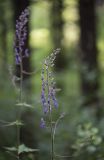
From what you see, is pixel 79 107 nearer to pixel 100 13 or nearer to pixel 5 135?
pixel 5 135

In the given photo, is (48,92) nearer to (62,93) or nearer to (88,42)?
(62,93)

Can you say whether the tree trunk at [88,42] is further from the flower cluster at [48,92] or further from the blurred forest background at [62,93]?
the flower cluster at [48,92]

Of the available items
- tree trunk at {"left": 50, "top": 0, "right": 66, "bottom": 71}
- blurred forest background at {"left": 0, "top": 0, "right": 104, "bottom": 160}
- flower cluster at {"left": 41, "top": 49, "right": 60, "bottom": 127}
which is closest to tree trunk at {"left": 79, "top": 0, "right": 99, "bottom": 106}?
blurred forest background at {"left": 0, "top": 0, "right": 104, "bottom": 160}

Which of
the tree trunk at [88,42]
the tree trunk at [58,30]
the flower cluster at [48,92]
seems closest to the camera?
the flower cluster at [48,92]

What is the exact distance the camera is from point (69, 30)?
14688mm

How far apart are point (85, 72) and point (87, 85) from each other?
1642 mm

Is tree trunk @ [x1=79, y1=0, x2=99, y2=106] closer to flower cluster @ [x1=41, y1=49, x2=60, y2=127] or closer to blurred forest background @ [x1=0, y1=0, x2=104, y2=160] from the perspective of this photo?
blurred forest background @ [x1=0, y1=0, x2=104, y2=160]

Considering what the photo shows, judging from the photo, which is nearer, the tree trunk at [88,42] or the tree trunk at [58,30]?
the tree trunk at [88,42]

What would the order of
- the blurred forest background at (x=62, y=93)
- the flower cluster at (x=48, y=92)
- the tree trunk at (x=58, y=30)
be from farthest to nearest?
the tree trunk at (x=58, y=30), the blurred forest background at (x=62, y=93), the flower cluster at (x=48, y=92)

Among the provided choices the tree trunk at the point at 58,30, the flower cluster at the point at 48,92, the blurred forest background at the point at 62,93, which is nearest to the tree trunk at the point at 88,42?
the blurred forest background at the point at 62,93

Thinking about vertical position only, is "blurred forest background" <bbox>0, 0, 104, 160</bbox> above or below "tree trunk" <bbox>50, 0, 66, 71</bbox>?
below

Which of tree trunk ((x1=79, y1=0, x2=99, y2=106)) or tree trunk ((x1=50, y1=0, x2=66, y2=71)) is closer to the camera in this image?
tree trunk ((x1=79, y1=0, x2=99, y2=106))

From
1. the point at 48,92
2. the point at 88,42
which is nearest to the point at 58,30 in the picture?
the point at 88,42

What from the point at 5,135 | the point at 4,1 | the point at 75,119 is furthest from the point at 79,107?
the point at 4,1
